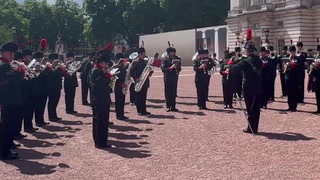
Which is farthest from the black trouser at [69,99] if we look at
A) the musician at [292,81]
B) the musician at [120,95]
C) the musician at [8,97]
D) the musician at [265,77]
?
the musician at [292,81]

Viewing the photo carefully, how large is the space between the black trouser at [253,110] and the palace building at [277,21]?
114ft

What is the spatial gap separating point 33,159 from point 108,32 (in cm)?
A: 6871

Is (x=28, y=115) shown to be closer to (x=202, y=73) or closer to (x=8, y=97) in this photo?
(x=8, y=97)

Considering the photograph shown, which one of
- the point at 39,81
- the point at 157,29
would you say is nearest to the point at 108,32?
the point at 157,29

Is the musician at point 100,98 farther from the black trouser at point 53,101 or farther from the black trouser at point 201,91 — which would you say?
the black trouser at point 201,91

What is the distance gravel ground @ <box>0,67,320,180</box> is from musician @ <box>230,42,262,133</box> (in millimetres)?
414

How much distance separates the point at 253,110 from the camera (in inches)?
421

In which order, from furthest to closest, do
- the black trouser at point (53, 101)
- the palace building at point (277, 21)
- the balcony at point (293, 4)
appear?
the palace building at point (277, 21), the balcony at point (293, 4), the black trouser at point (53, 101)

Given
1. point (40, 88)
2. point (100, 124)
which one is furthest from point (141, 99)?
point (100, 124)

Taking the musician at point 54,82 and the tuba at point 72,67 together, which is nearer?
the musician at point 54,82

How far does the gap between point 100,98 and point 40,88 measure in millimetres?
3331

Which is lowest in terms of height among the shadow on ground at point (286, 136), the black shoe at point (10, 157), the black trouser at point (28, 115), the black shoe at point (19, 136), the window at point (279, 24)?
the black shoe at point (10, 157)

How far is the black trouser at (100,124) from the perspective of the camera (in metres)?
9.62

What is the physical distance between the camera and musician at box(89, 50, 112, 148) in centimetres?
965
